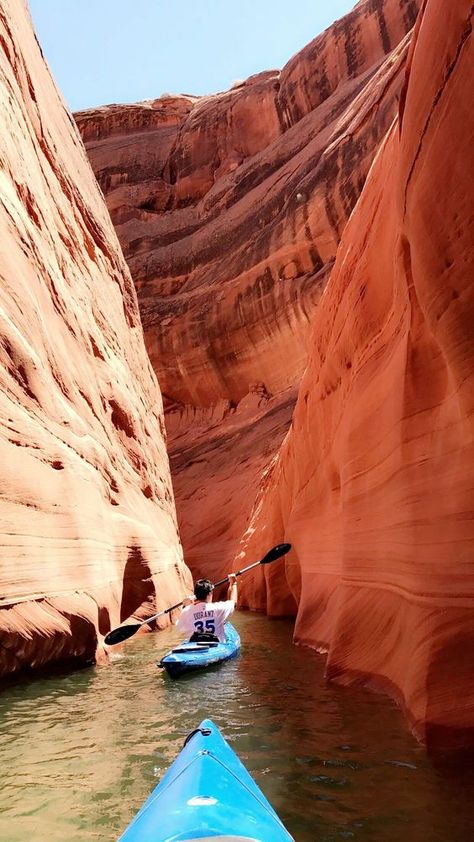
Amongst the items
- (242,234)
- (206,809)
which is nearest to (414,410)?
(206,809)

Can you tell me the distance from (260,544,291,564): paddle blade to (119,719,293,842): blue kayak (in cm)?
760

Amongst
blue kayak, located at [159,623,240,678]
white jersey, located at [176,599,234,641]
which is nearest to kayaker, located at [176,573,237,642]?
white jersey, located at [176,599,234,641]

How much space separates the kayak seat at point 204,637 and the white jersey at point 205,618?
0.17 ft

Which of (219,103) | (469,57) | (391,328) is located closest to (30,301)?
(391,328)

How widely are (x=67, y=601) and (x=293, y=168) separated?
77.9ft

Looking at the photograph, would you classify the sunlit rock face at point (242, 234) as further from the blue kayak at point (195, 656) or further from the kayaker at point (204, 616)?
the blue kayak at point (195, 656)

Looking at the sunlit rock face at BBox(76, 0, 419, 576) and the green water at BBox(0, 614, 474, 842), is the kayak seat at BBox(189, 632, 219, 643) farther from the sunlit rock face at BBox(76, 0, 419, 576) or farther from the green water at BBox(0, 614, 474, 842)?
the sunlit rock face at BBox(76, 0, 419, 576)

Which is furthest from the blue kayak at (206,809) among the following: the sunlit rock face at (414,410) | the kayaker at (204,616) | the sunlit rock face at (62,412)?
the kayaker at (204,616)

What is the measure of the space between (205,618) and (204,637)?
0.25m

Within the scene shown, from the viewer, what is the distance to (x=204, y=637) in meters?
7.44

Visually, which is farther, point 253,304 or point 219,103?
point 219,103

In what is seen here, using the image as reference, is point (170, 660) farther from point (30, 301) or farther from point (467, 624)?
point (30, 301)

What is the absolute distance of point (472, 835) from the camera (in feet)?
8.49

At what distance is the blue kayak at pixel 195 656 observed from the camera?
6.48 m
